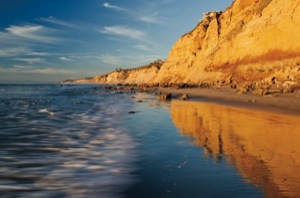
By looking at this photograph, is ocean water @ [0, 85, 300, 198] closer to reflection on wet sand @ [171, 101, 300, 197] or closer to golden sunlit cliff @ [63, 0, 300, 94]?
reflection on wet sand @ [171, 101, 300, 197]

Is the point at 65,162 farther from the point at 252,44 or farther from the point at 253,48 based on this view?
the point at 252,44

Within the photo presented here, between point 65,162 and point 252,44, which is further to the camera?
point 252,44

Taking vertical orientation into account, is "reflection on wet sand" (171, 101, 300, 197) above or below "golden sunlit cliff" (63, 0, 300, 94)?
below

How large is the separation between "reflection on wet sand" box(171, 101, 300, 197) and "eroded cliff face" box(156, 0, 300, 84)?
17120 millimetres

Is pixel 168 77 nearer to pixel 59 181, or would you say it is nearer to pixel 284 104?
pixel 284 104

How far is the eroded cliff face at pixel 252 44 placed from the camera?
31219 mm

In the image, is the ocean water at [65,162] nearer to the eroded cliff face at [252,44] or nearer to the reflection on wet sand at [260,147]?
the reflection on wet sand at [260,147]

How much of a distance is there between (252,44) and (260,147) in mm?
33718

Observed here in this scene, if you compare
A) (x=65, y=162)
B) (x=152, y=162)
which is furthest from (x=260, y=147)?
(x=65, y=162)

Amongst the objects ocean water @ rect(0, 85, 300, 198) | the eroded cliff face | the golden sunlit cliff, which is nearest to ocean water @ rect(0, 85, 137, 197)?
ocean water @ rect(0, 85, 300, 198)

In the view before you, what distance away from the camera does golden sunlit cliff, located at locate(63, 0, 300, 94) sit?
2988cm

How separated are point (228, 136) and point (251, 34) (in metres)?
33.7

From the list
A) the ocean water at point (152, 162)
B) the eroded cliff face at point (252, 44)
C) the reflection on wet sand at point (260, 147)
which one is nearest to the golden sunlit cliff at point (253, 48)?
the eroded cliff face at point (252, 44)

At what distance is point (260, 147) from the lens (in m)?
7.46
